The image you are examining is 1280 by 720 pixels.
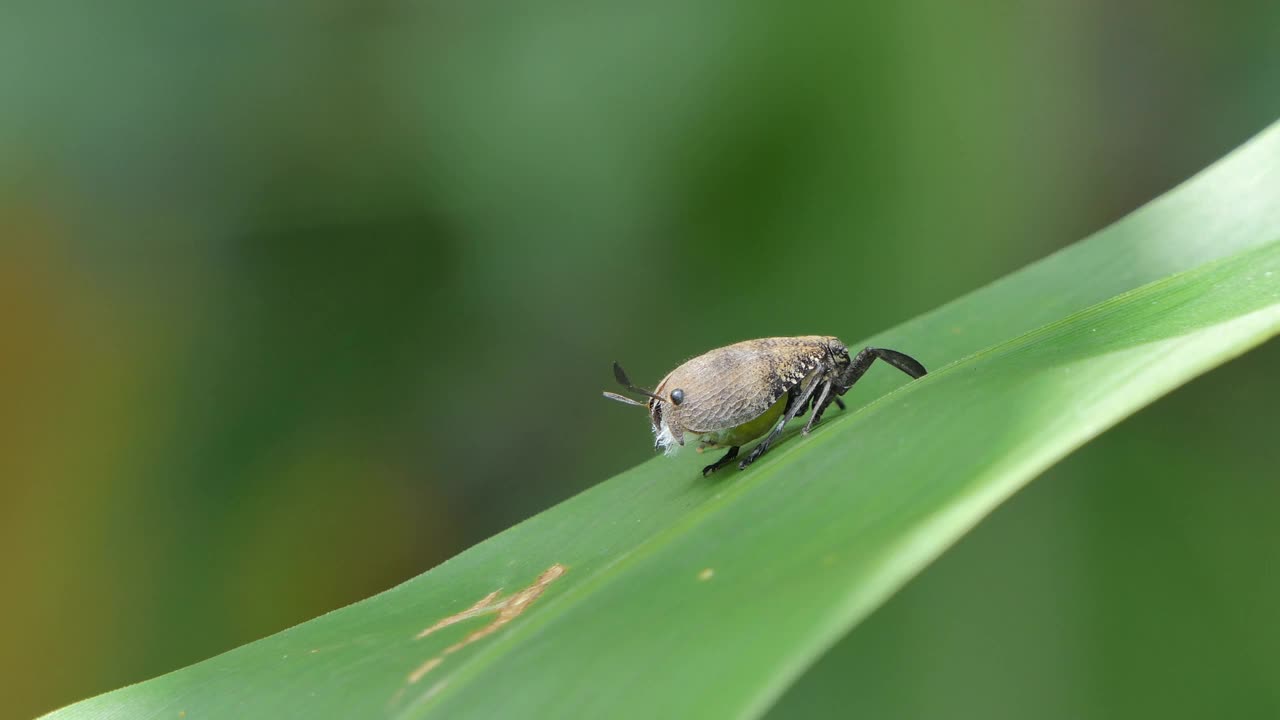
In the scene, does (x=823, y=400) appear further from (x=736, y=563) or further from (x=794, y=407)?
(x=736, y=563)

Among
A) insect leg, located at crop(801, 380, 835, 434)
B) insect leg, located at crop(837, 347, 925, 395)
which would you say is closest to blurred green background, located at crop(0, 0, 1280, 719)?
insect leg, located at crop(837, 347, 925, 395)

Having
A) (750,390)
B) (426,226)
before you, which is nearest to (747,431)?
(750,390)

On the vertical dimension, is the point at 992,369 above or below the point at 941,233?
above

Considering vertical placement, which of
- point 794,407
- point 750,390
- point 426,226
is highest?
point 426,226

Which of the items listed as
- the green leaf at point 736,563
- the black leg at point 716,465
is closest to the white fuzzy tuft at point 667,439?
the black leg at point 716,465

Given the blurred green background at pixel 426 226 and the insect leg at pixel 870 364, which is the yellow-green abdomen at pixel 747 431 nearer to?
the insect leg at pixel 870 364

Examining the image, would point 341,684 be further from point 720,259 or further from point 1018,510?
point 720,259

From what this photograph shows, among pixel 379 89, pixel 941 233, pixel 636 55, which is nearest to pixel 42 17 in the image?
pixel 379 89
